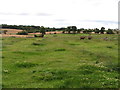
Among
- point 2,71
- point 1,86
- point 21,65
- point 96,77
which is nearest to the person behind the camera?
point 1,86

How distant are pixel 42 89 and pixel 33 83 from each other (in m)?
1.97

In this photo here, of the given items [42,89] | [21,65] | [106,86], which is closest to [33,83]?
[42,89]

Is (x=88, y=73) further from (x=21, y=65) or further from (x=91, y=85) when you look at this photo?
(x=21, y=65)

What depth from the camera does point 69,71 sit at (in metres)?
19.0

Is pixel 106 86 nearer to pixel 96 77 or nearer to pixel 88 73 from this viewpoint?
pixel 96 77

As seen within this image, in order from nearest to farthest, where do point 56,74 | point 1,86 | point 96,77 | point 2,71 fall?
point 1,86
point 96,77
point 56,74
point 2,71

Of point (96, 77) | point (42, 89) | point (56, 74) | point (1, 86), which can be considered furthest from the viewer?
point (56, 74)

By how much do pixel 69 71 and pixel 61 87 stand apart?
457 centimetres

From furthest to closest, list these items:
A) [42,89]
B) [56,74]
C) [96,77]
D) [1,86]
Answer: [56,74] → [96,77] → [1,86] → [42,89]

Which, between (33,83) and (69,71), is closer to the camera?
(33,83)

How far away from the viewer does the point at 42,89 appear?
1420cm

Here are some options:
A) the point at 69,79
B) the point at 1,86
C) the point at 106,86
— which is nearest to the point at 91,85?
the point at 106,86

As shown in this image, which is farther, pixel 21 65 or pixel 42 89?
pixel 21 65

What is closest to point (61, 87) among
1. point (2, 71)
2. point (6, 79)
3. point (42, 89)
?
point (42, 89)
